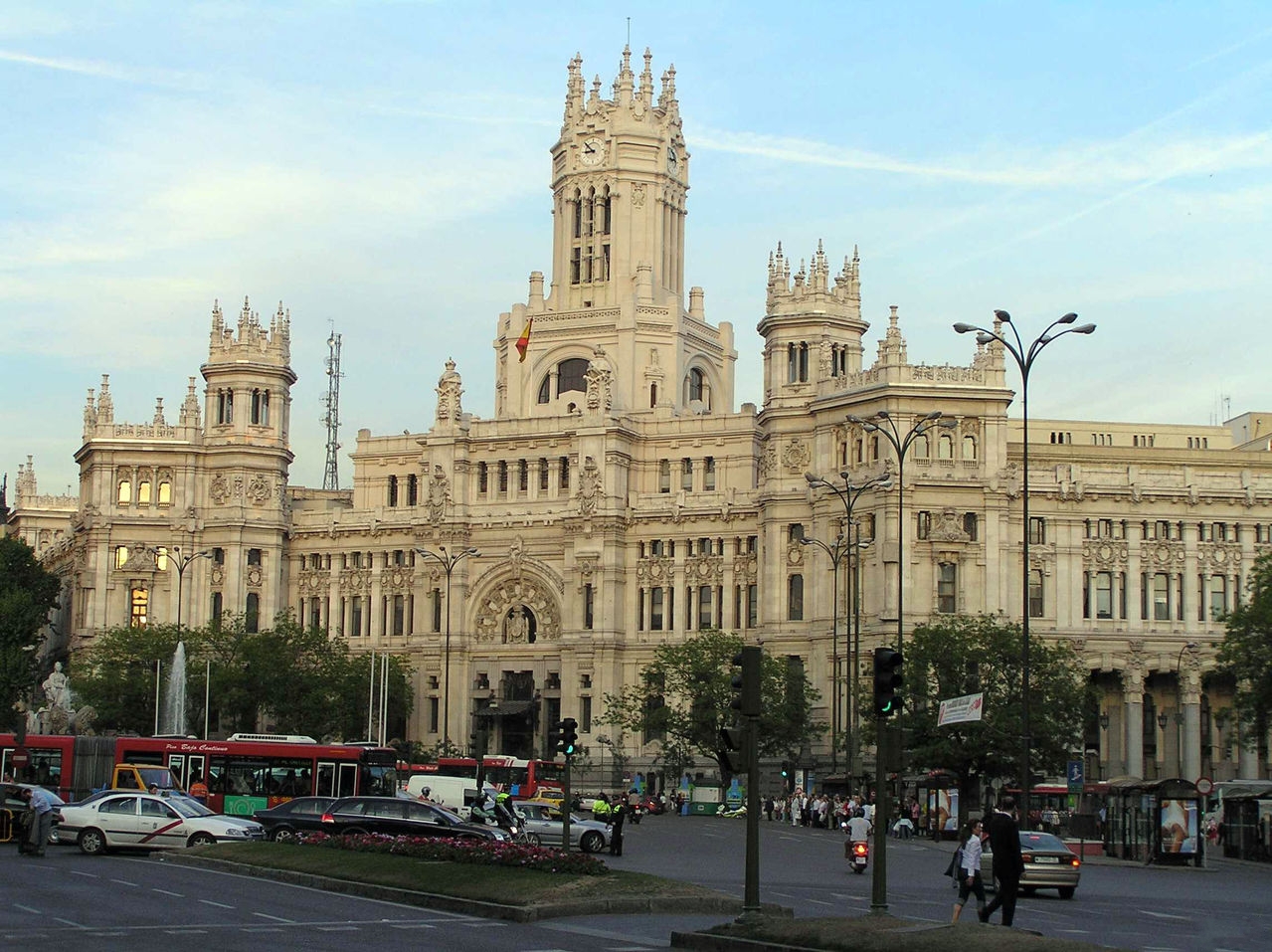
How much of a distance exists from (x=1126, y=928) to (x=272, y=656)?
88.0 meters

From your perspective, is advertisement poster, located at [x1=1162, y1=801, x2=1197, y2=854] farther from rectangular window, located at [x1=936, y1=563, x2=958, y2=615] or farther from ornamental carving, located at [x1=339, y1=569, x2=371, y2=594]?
ornamental carving, located at [x1=339, y1=569, x2=371, y2=594]

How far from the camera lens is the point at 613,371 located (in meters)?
135

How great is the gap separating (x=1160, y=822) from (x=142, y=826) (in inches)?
1213

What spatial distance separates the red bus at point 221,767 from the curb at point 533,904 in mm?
27286

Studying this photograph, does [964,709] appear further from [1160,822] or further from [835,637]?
[835,637]

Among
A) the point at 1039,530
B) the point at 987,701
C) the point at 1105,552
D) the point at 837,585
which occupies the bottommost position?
the point at 987,701

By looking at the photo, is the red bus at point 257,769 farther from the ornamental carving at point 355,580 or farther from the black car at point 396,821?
the ornamental carving at point 355,580

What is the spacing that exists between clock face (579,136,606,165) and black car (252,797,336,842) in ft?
296

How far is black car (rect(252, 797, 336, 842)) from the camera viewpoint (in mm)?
55312

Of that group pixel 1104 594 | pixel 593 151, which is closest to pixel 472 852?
pixel 1104 594

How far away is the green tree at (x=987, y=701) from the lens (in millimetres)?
90750

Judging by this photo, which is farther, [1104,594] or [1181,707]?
[1104,594]

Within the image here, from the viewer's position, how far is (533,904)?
38906mm

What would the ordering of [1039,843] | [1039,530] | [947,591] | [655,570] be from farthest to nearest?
[655,570]
[1039,530]
[947,591]
[1039,843]
